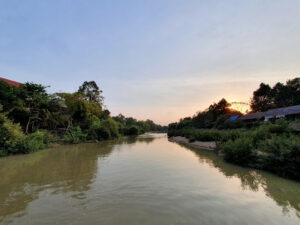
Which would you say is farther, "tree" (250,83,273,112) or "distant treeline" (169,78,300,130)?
"tree" (250,83,273,112)

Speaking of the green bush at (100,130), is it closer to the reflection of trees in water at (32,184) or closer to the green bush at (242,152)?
the reflection of trees in water at (32,184)

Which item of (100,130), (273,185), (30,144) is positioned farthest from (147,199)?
(100,130)

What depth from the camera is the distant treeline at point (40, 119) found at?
1262 centimetres

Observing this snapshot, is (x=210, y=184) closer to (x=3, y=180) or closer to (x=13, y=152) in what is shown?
(x=3, y=180)

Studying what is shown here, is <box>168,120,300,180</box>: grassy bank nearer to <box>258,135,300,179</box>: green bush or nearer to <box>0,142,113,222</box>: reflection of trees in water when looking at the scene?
<box>258,135,300,179</box>: green bush

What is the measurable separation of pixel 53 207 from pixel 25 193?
6.07ft

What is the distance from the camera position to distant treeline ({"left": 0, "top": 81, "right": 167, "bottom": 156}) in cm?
1262

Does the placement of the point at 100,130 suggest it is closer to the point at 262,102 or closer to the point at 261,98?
the point at 262,102

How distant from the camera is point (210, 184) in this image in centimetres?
620

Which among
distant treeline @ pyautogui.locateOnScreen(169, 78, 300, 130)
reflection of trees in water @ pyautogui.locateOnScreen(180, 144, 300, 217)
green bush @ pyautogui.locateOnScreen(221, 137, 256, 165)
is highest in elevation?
distant treeline @ pyautogui.locateOnScreen(169, 78, 300, 130)

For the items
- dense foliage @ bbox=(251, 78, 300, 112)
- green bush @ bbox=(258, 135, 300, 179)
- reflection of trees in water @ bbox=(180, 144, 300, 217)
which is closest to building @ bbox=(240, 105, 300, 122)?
dense foliage @ bbox=(251, 78, 300, 112)

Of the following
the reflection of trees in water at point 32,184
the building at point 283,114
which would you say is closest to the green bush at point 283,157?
the reflection of trees in water at point 32,184

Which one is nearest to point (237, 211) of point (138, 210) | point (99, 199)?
point (138, 210)

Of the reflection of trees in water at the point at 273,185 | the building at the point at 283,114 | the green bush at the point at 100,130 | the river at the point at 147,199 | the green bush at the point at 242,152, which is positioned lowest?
the reflection of trees in water at the point at 273,185
